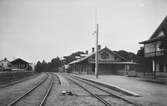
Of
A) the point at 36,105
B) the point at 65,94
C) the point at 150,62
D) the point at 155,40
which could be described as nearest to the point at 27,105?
the point at 36,105

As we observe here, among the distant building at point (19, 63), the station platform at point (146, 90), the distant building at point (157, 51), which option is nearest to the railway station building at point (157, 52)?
the distant building at point (157, 51)

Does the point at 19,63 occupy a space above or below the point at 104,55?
below

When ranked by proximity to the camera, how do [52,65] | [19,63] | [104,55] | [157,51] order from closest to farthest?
[157,51] < [104,55] < [19,63] < [52,65]

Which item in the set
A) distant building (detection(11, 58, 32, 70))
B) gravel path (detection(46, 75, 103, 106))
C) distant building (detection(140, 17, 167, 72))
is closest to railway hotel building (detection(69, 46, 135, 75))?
distant building (detection(140, 17, 167, 72))

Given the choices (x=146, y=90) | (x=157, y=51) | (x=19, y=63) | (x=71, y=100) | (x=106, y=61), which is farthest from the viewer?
(x=19, y=63)

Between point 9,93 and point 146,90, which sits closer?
point 9,93

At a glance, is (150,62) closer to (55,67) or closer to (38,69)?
(38,69)

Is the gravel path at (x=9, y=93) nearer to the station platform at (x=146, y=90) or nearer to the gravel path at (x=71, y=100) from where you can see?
the gravel path at (x=71, y=100)

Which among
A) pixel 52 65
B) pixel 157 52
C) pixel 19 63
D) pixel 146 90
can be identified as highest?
pixel 157 52

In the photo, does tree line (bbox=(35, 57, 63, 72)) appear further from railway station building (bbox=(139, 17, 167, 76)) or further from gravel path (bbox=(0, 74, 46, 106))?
gravel path (bbox=(0, 74, 46, 106))

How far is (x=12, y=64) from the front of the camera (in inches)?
2650

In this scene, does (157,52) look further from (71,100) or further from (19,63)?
(19,63)

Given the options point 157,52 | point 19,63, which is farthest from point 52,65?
point 157,52

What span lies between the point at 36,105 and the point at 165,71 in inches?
1038
